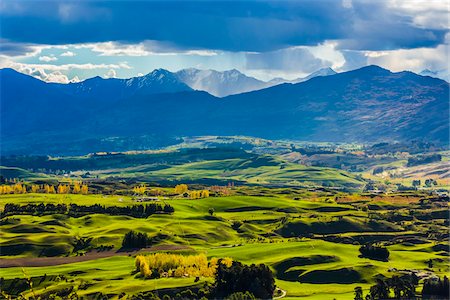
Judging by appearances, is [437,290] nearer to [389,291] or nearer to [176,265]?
[389,291]

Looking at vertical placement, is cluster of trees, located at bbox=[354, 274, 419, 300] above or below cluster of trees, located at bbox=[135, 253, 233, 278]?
below

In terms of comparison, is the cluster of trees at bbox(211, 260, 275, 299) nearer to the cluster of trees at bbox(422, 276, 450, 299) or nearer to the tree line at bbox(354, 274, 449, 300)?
the tree line at bbox(354, 274, 449, 300)

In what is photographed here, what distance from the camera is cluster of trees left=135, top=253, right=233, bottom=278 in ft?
543

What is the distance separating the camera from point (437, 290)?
14425 cm

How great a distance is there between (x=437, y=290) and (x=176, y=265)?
205 ft

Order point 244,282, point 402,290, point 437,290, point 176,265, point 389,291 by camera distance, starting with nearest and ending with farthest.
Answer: point 389,291 → point 437,290 → point 402,290 → point 244,282 → point 176,265

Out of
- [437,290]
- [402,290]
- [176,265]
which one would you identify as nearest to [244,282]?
[176,265]

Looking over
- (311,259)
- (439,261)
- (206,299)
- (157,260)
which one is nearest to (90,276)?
(157,260)

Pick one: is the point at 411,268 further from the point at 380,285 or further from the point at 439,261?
the point at 380,285

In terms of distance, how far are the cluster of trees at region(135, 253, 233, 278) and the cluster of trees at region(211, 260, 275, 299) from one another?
845 cm

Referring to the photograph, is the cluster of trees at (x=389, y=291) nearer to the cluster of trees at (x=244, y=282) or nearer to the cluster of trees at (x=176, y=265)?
the cluster of trees at (x=244, y=282)

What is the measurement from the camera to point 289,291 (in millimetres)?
158750

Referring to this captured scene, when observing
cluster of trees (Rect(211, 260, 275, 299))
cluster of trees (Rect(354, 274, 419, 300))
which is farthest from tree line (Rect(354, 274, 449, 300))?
cluster of trees (Rect(211, 260, 275, 299))

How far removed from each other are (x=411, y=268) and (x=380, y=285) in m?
44.6
